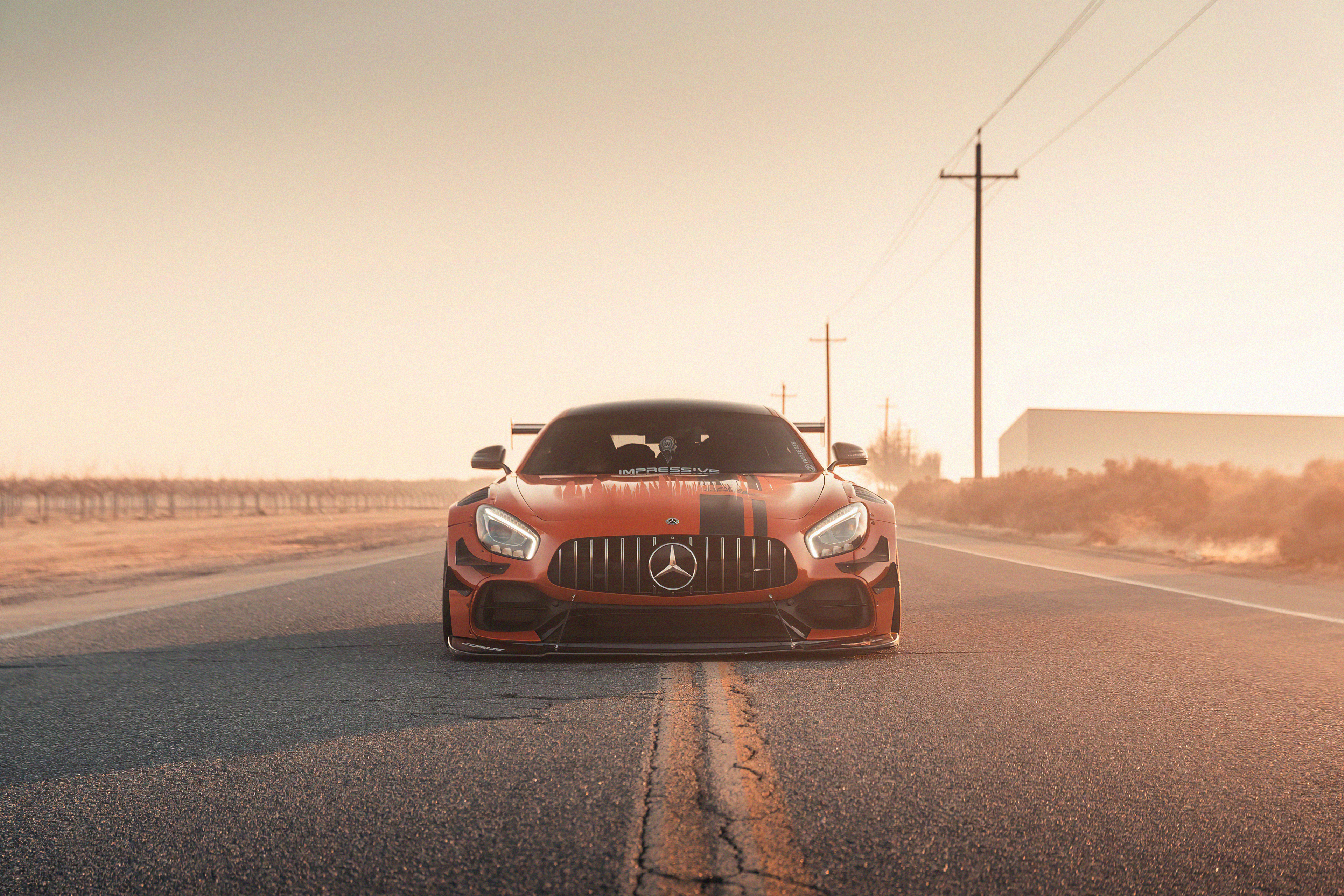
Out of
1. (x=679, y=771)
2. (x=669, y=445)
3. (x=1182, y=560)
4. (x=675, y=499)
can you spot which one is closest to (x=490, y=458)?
(x=669, y=445)

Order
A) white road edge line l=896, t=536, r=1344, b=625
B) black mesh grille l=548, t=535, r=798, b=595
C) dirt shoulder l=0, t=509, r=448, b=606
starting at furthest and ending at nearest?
dirt shoulder l=0, t=509, r=448, b=606
white road edge line l=896, t=536, r=1344, b=625
black mesh grille l=548, t=535, r=798, b=595

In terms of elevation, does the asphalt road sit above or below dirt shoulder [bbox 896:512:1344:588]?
above

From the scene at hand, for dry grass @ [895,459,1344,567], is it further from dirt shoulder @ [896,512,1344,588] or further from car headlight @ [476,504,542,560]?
car headlight @ [476,504,542,560]

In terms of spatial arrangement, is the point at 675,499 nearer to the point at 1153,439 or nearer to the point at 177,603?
the point at 177,603

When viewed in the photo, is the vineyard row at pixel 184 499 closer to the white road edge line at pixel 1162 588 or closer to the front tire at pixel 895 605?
the white road edge line at pixel 1162 588

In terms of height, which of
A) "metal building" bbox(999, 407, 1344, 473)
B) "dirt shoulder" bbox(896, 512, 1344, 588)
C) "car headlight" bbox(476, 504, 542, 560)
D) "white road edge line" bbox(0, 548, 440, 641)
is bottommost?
"dirt shoulder" bbox(896, 512, 1344, 588)

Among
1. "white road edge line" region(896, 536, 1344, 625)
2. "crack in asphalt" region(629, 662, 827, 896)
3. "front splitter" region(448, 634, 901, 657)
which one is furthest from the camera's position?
"white road edge line" region(896, 536, 1344, 625)

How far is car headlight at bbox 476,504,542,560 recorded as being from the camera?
17.1 feet

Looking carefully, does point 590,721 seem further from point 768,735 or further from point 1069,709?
point 1069,709

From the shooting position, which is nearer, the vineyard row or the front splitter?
the front splitter

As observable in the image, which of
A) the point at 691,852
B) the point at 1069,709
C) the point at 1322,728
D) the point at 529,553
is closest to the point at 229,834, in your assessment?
the point at 691,852

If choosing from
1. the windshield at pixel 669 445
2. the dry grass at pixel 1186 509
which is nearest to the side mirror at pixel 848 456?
the windshield at pixel 669 445

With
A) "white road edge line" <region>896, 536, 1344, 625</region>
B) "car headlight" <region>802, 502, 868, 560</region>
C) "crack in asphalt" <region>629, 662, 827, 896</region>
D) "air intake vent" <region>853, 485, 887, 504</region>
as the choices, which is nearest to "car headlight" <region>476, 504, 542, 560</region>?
"crack in asphalt" <region>629, 662, 827, 896</region>

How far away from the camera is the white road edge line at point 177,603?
7.70 metres
